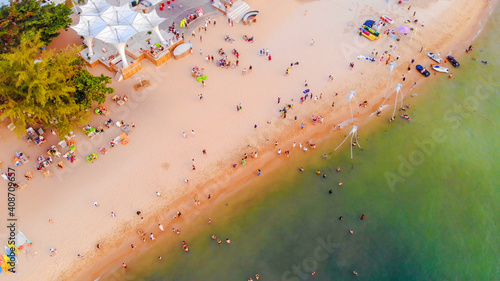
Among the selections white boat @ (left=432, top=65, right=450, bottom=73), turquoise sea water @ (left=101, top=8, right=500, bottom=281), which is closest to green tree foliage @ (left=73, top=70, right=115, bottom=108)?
turquoise sea water @ (left=101, top=8, right=500, bottom=281)

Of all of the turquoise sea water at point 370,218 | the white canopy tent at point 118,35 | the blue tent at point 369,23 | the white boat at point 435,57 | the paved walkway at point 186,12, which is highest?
the white canopy tent at point 118,35

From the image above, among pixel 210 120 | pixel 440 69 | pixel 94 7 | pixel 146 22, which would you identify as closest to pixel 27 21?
pixel 94 7

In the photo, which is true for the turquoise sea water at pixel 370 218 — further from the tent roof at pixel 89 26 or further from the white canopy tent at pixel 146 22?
the tent roof at pixel 89 26

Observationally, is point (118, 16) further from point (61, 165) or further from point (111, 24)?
point (61, 165)

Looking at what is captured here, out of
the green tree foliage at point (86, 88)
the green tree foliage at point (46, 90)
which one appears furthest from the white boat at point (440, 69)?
the green tree foliage at point (86, 88)

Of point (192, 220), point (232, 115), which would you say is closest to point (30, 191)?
point (192, 220)

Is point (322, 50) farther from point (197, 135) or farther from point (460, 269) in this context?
point (460, 269)
